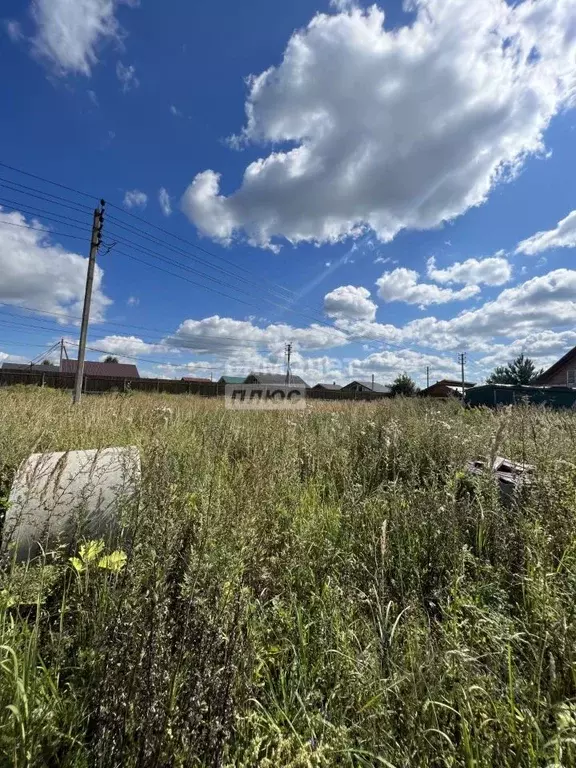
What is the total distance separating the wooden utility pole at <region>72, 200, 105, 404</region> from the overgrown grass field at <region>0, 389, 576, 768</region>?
974 cm

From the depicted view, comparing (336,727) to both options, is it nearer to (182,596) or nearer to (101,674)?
(182,596)

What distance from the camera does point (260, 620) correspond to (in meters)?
1.64

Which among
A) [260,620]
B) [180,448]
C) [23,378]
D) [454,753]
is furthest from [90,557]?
[23,378]

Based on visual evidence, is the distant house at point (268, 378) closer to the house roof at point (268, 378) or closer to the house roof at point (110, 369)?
the house roof at point (268, 378)

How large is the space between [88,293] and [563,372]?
3201 centimetres

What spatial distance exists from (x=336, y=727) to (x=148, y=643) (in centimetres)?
72

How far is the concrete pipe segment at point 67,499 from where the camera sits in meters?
2.00

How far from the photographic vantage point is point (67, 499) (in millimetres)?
2250

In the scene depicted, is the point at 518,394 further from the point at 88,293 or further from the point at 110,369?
the point at 110,369

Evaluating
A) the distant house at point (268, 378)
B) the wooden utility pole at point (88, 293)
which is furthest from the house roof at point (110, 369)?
the wooden utility pole at point (88, 293)

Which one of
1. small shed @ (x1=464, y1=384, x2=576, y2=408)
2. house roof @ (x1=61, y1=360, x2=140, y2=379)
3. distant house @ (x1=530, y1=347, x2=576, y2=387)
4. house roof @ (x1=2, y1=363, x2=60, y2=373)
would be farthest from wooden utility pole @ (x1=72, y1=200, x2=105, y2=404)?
house roof @ (x1=61, y1=360, x2=140, y2=379)

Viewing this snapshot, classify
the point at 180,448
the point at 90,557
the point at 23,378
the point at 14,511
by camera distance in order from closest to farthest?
the point at 90,557 → the point at 14,511 → the point at 180,448 → the point at 23,378

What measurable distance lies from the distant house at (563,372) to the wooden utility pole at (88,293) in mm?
28630

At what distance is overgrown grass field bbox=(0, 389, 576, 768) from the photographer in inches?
43.6
